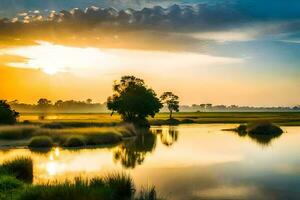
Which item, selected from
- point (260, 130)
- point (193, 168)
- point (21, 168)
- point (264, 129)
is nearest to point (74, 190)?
A: point (21, 168)

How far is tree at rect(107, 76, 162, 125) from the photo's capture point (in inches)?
4459

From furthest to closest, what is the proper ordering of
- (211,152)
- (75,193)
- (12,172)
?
1. (211,152)
2. (12,172)
3. (75,193)

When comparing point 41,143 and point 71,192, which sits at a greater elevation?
point 71,192

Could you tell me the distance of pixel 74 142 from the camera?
55625mm

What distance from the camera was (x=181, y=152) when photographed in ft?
161

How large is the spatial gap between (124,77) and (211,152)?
76157 millimetres

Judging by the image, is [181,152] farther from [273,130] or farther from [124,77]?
[124,77]

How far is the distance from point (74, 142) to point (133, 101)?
57577 millimetres

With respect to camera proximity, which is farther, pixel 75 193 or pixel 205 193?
pixel 205 193

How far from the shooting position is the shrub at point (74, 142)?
181 feet

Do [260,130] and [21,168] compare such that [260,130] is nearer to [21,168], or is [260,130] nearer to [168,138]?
[168,138]

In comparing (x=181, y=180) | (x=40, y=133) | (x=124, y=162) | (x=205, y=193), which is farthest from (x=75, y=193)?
(x=40, y=133)

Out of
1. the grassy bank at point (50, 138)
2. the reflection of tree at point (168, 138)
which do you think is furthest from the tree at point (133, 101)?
the grassy bank at point (50, 138)

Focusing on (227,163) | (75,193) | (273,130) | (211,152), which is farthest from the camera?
(273,130)
